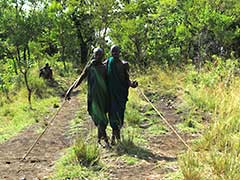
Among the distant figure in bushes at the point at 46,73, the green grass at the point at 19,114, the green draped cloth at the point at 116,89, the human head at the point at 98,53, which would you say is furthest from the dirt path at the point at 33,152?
the distant figure in bushes at the point at 46,73

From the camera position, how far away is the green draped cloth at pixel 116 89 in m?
7.33

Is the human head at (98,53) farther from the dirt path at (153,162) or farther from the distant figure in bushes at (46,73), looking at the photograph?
the distant figure in bushes at (46,73)

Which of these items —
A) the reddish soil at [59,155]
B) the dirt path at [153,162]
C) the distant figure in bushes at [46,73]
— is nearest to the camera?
the dirt path at [153,162]

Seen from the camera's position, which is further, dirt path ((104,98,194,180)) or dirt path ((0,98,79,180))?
dirt path ((0,98,79,180))

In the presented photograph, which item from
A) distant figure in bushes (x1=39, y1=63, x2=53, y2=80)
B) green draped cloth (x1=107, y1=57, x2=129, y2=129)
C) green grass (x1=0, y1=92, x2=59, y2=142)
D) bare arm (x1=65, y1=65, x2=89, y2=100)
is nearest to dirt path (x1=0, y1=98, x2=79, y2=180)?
green grass (x1=0, y1=92, x2=59, y2=142)

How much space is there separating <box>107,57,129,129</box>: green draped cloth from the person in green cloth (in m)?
0.09

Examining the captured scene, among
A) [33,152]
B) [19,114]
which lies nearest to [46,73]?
[19,114]

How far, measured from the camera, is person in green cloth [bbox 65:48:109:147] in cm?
727

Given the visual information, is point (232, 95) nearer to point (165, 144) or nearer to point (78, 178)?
point (165, 144)

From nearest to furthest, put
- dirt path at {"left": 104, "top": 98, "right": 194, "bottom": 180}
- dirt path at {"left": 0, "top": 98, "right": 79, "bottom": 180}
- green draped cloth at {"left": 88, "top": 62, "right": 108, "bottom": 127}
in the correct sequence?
dirt path at {"left": 104, "top": 98, "right": 194, "bottom": 180}
dirt path at {"left": 0, "top": 98, "right": 79, "bottom": 180}
green draped cloth at {"left": 88, "top": 62, "right": 108, "bottom": 127}

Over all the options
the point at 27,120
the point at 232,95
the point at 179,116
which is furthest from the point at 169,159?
the point at 27,120

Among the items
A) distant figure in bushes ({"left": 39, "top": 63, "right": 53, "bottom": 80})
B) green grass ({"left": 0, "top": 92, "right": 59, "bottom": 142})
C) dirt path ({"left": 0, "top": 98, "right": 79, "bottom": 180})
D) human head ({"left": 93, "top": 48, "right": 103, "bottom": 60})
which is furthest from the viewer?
distant figure in bushes ({"left": 39, "top": 63, "right": 53, "bottom": 80})

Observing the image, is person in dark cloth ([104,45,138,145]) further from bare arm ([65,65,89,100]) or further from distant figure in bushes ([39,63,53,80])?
distant figure in bushes ([39,63,53,80])

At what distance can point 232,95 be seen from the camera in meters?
7.96
